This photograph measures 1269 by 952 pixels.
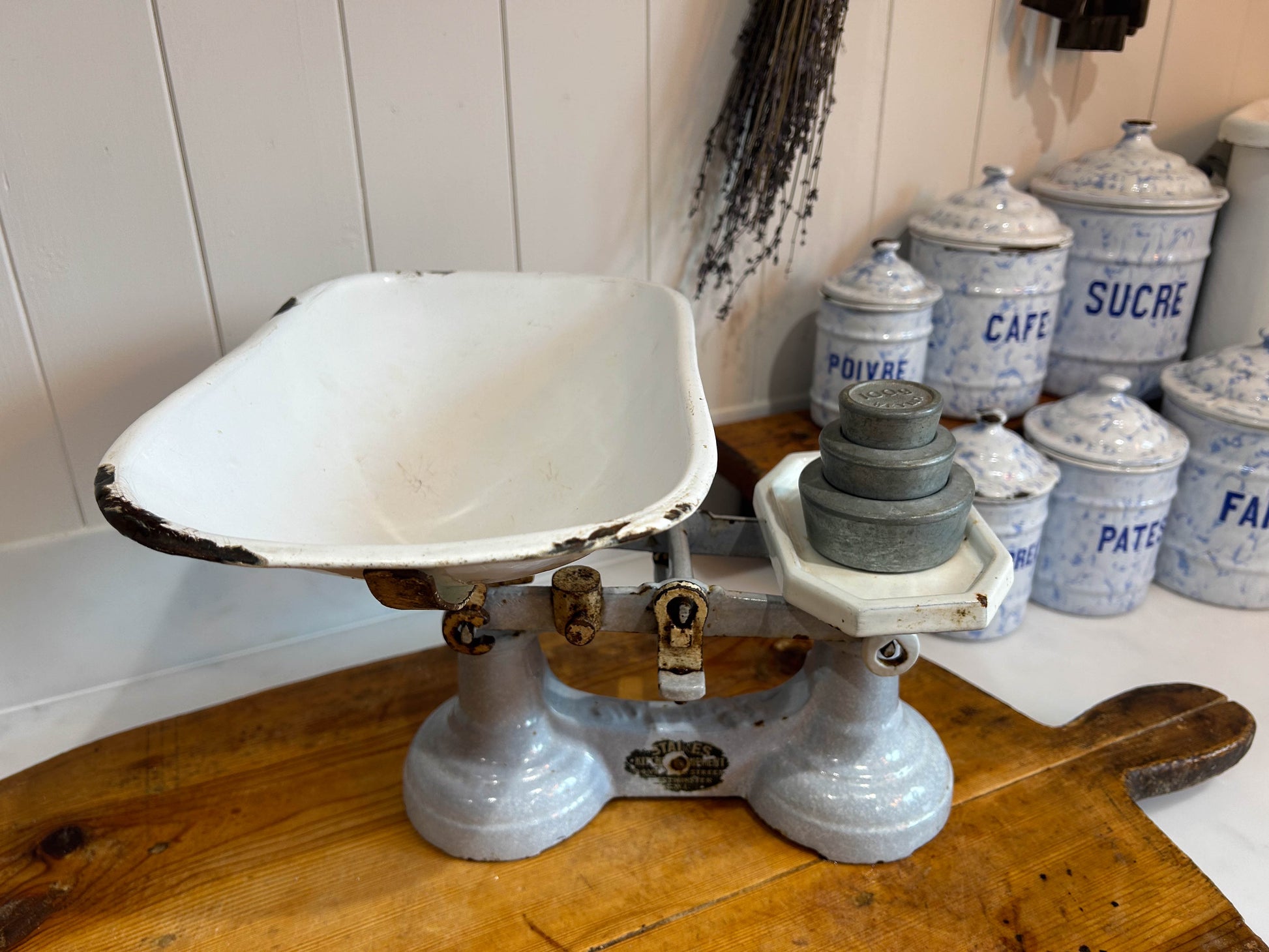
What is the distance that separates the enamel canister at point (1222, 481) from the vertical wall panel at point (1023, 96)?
1.40 ft

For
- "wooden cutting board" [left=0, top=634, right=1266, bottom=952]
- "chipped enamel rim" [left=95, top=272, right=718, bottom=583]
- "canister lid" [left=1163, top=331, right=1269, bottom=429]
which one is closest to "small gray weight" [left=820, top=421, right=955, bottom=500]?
"chipped enamel rim" [left=95, top=272, right=718, bottom=583]

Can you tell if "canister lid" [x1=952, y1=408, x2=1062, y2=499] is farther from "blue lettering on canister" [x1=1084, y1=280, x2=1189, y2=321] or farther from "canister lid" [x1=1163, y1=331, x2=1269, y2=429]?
"blue lettering on canister" [x1=1084, y1=280, x2=1189, y2=321]

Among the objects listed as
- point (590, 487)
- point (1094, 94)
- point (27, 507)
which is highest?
point (1094, 94)

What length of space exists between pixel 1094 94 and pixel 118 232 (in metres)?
1.49

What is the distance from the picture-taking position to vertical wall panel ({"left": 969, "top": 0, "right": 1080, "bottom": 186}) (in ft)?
4.83

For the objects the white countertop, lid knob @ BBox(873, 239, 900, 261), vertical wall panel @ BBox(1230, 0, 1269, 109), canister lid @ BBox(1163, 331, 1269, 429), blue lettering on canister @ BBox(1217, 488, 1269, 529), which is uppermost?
vertical wall panel @ BBox(1230, 0, 1269, 109)

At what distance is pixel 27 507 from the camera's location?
111cm

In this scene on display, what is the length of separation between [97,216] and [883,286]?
3.24 feet

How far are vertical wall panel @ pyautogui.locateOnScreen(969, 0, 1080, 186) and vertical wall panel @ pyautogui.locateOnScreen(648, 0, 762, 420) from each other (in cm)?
46

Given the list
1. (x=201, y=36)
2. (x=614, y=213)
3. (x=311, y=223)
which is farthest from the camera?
(x=614, y=213)

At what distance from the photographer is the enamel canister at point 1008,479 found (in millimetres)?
1248

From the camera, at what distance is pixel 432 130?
3.80ft

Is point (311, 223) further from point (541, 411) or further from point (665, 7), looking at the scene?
point (665, 7)

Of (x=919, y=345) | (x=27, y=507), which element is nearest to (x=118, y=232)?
(x=27, y=507)
